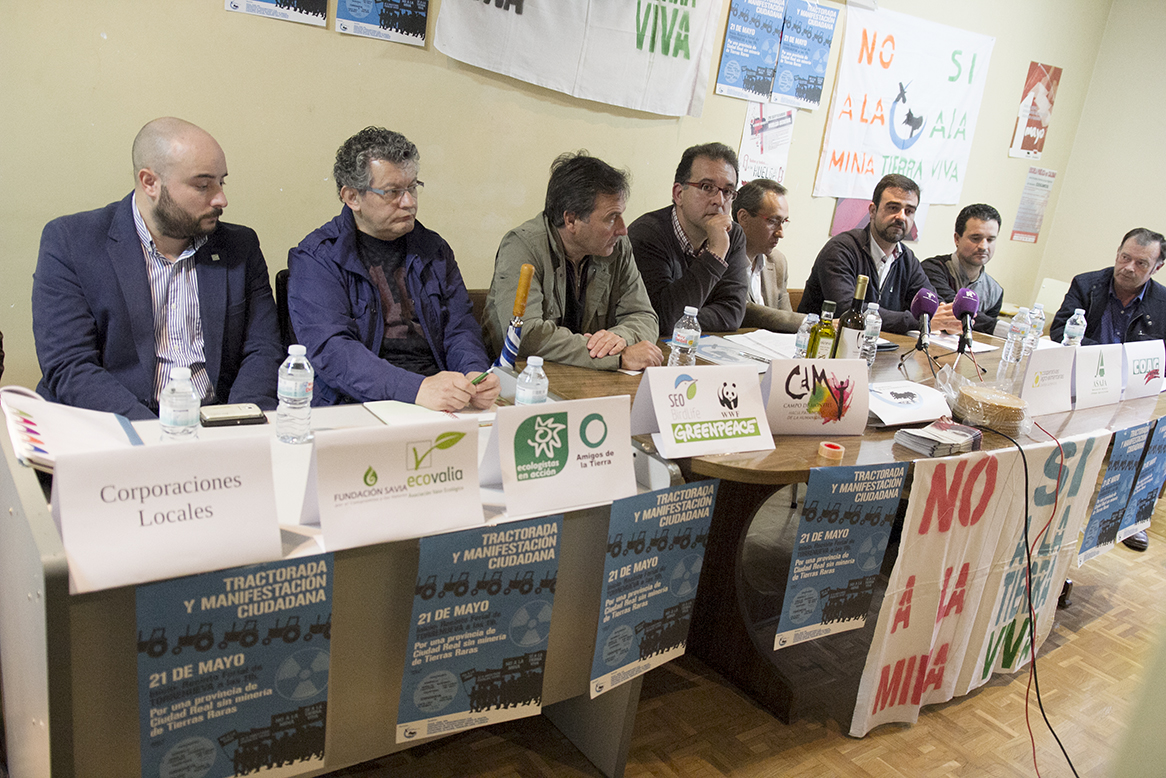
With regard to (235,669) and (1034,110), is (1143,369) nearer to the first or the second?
(235,669)

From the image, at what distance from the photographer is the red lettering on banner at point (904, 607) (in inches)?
72.5

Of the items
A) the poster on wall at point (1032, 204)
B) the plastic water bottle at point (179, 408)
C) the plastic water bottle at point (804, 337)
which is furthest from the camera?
the poster on wall at point (1032, 204)

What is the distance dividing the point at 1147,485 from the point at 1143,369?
14.5 inches

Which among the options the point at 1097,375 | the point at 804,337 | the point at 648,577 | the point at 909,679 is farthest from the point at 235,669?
the point at 1097,375

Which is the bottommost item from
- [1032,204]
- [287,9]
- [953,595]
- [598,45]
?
[953,595]

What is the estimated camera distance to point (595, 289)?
2480 mm

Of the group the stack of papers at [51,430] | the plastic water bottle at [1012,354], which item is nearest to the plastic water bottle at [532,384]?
the stack of papers at [51,430]

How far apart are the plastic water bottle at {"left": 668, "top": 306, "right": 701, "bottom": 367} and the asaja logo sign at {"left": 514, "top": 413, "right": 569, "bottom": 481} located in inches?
33.0

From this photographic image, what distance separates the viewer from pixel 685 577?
5.46ft

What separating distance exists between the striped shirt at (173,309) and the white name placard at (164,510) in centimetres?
107

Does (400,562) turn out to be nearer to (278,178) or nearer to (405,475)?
(405,475)

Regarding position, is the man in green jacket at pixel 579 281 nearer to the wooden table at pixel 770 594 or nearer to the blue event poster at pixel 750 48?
the wooden table at pixel 770 594

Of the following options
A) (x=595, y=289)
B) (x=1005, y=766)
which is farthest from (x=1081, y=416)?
(x=595, y=289)

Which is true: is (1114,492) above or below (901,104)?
below
